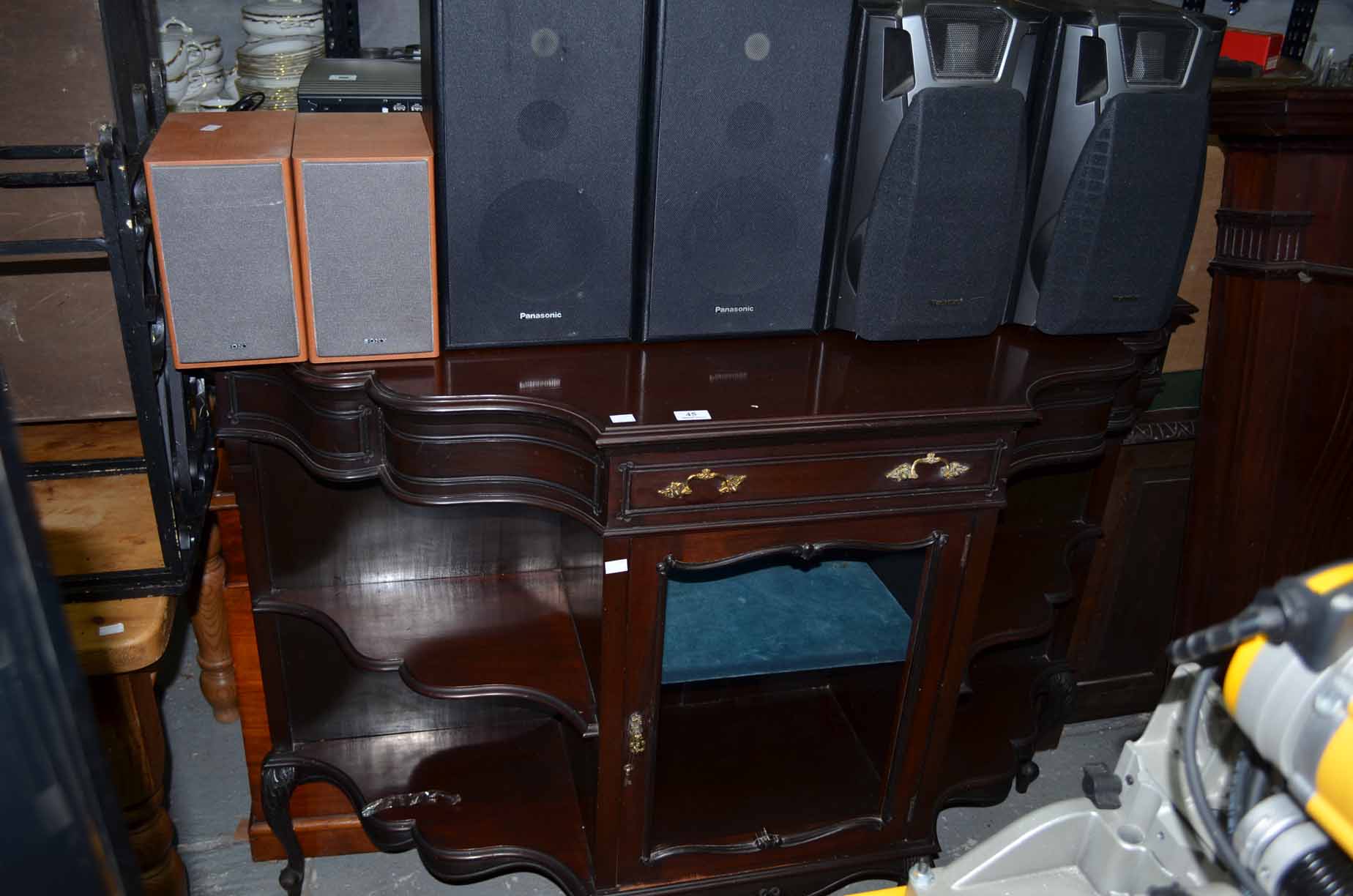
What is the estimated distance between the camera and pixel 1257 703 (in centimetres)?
57

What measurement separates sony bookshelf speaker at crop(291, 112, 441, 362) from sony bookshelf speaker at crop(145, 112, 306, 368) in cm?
2

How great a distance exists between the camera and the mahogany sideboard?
120 centimetres

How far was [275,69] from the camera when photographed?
161cm

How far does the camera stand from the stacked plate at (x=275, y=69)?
160cm

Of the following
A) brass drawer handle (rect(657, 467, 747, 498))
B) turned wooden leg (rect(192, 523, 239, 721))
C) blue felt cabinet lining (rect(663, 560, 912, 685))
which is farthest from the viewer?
turned wooden leg (rect(192, 523, 239, 721))

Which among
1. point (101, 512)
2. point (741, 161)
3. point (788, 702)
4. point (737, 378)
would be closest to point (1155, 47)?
point (741, 161)

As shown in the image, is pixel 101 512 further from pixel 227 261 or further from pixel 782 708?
pixel 782 708

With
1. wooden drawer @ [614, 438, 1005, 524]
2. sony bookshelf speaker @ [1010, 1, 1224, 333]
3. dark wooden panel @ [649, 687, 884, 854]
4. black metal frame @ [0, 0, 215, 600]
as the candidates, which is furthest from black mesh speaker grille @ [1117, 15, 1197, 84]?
black metal frame @ [0, 0, 215, 600]

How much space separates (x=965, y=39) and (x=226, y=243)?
81 cm

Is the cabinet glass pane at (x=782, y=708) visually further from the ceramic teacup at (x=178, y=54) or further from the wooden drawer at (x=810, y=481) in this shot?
the ceramic teacup at (x=178, y=54)

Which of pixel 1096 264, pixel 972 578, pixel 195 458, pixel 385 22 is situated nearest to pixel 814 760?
pixel 972 578

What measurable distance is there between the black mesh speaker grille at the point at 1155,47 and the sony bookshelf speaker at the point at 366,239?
0.78 m

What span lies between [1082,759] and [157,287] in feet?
5.23

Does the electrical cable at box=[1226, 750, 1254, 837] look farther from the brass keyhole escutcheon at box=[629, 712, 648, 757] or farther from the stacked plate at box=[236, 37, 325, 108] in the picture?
the stacked plate at box=[236, 37, 325, 108]
